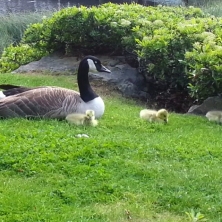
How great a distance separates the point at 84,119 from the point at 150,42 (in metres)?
2.59

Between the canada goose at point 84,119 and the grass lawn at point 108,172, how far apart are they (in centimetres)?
9

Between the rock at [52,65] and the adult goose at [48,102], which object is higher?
the adult goose at [48,102]

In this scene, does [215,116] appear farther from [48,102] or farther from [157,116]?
[48,102]

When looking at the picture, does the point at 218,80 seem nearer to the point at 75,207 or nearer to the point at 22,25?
the point at 75,207

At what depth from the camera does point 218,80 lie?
800cm

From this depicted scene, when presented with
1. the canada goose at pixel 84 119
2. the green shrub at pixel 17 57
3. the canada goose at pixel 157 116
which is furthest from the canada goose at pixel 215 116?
the green shrub at pixel 17 57

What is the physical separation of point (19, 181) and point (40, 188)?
0.24 metres

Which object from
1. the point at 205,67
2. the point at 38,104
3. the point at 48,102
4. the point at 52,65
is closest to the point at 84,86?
the point at 48,102

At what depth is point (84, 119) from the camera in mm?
6996

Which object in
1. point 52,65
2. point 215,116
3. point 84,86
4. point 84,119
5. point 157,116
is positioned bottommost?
point 52,65

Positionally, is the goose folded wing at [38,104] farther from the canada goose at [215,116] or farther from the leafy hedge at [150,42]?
the leafy hedge at [150,42]

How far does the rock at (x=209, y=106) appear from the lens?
8281 mm

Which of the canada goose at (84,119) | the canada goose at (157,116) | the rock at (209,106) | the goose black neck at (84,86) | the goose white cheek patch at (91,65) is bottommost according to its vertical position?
the rock at (209,106)

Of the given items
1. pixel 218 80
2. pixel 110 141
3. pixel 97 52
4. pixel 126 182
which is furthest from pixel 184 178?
pixel 97 52
